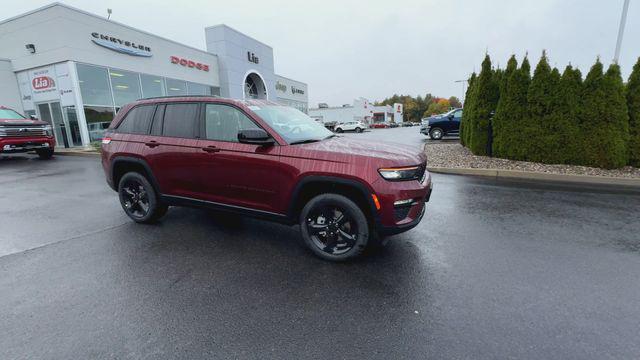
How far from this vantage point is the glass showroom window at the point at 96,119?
15.8 meters

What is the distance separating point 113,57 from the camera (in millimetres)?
16719

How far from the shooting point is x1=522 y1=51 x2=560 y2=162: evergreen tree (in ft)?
26.8

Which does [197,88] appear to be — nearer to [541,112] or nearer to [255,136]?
[541,112]

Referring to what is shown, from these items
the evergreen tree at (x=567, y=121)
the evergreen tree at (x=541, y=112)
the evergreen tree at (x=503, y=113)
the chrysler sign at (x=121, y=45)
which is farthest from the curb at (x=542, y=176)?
the chrysler sign at (x=121, y=45)

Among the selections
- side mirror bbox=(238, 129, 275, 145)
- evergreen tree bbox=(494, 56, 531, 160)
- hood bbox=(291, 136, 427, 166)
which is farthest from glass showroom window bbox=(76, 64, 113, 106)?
evergreen tree bbox=(494, 56, 531, 160)

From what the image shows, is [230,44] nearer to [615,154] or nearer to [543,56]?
[543,56]

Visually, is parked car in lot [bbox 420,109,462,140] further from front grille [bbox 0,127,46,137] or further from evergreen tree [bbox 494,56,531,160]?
front grille [bbox 0,127,46,137]

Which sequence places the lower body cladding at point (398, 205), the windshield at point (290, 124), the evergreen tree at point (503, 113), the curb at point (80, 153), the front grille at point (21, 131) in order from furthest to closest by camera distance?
1. the curb at point (80, 153)
2. the front grille at point (21, 131)
3. the evergreen tree at point (503, 113)
4. the windshield at point (290, 124)
5. the lower body cladding at point (398, 205)

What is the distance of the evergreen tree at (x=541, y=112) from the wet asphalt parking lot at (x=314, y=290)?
152 inches

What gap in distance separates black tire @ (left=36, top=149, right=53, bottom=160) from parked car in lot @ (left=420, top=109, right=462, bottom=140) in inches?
743

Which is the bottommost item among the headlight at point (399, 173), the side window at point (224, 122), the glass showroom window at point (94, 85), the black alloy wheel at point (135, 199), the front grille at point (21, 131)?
the black alloy wheel at point (135, 199)

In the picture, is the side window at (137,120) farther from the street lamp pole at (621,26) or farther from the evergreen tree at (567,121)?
the street lamp pole at (621,26)

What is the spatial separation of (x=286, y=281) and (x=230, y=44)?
85.6 ft

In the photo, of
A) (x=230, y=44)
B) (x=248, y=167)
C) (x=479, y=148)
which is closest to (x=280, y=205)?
(x=248, y=167)
